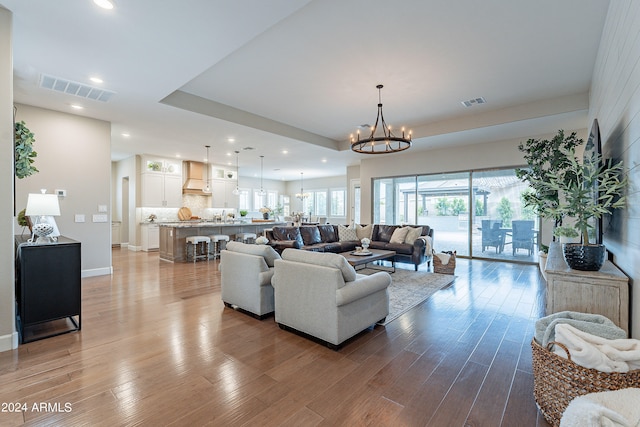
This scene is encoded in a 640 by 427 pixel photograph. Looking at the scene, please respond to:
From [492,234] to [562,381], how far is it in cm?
672

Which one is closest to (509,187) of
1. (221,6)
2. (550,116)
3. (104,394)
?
(550,116)

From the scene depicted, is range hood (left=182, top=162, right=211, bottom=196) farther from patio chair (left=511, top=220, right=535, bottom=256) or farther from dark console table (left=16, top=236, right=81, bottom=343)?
patio chair (left=511, top=220, right=535, bottom=256)

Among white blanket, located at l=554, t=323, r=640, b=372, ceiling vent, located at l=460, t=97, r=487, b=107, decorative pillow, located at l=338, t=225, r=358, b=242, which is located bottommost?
white blanket, located at l=554, t=323, r=640, b=372

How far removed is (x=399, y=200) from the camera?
918 centimetres

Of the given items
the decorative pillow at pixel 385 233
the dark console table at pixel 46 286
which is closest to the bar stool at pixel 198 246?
the dark console table at pixel 46 286

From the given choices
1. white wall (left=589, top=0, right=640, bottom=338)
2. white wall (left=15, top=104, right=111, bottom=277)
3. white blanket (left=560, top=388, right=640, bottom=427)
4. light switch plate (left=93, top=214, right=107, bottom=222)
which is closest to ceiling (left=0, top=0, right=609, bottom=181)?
white wall (left=15, top=104, right=111, bottom=277)

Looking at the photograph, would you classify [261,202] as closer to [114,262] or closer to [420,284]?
[114,262]

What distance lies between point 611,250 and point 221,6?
423 centimetres

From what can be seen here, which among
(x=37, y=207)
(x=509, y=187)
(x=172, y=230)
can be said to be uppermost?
(x=509, y=187)

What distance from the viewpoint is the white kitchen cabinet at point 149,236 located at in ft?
29.7

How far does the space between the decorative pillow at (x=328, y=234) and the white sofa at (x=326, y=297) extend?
13.7 feet

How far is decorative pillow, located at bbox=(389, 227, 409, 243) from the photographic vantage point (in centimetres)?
649

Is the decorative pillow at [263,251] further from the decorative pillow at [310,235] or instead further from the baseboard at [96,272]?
the baseboard at [96,272]

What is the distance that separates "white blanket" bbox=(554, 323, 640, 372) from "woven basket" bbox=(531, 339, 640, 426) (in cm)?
3
